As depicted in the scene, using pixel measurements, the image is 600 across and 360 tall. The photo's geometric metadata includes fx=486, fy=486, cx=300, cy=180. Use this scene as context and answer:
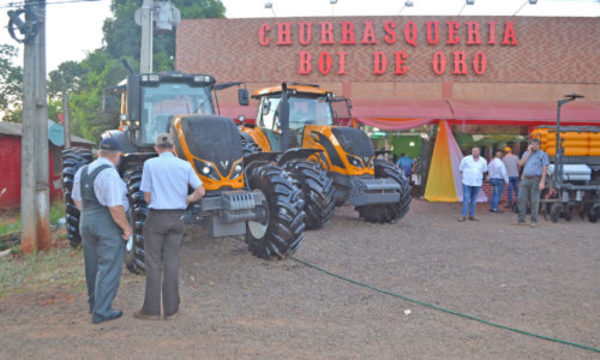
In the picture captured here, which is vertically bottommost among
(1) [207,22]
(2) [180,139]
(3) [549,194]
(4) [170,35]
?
(3) [549,194]

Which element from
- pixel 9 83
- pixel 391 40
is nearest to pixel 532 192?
pixel 391 40

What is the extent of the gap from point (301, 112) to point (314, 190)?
230 centimetres

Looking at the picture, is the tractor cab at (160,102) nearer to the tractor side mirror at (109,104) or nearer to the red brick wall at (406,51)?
the tractor side mirror at (109,104)

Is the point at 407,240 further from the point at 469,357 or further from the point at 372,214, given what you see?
the point at 469,357

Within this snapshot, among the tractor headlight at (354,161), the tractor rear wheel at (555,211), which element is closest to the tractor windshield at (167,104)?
the tractor headlight at (354,161)

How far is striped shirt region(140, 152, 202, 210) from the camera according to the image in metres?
4.33

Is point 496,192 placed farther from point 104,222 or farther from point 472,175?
point 104,222

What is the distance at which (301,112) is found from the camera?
985 centimetres

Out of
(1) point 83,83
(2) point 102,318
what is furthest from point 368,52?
(1) point 83,83

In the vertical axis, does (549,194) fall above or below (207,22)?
below

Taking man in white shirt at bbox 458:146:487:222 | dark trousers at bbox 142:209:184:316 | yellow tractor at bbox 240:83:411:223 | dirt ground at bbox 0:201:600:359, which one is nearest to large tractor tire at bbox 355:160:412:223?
yellow tractor at bbox 240:83:411:223

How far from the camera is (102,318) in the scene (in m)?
4.20

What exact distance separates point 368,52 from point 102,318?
1608 centimetres

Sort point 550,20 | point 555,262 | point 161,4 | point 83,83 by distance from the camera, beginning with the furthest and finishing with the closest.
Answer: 1. point 83,83
2. point 550,20
3. point 161,4
4. point 555,262
